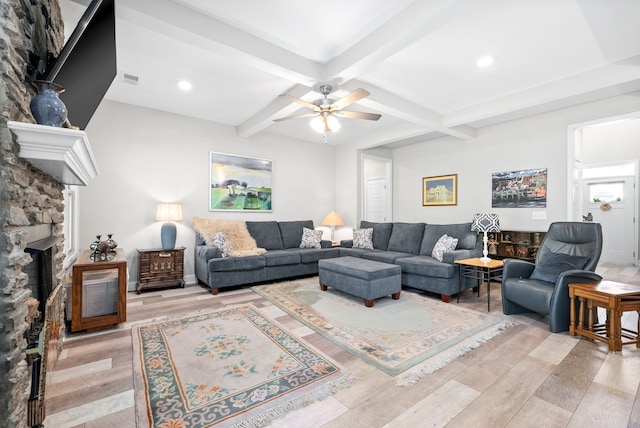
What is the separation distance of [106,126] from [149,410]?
3.84 m

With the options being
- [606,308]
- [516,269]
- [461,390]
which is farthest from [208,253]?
[606,308]

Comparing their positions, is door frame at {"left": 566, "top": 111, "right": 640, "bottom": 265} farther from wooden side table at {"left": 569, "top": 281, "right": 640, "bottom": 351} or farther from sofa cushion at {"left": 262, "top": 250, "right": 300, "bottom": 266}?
sofa cushion at {"left": 262, "top": 250, "right": 300, "bottom": 266}

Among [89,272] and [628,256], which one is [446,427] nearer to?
[89,272]

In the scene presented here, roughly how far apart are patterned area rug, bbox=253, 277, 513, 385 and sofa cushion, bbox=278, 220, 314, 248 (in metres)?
1.43

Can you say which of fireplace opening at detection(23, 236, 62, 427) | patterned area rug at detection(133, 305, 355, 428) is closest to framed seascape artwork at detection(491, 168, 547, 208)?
patterned area rug at detection(133, 305, 355, 428)

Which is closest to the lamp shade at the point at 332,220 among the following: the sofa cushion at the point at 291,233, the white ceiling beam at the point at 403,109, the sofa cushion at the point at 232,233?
the sofa cushion at the point at 291,233

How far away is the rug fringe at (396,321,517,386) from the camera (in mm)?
1941

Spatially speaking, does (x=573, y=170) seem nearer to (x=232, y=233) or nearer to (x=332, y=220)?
(x=332, y=220)

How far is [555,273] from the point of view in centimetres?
299

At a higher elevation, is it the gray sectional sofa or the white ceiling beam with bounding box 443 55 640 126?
A: the white ceiling beam with bounding box 443 55 640 126

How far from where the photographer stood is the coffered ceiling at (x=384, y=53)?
2.23 meters

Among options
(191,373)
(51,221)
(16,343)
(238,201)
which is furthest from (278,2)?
(238,201)

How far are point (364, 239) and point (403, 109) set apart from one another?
2.31 meters

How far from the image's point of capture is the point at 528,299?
289 centimetres
